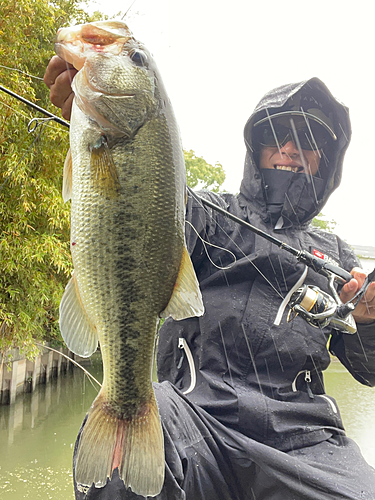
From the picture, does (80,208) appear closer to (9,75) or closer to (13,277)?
(9,75)

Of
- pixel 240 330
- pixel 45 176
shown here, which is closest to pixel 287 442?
pixel 240 330

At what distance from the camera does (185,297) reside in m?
1.34

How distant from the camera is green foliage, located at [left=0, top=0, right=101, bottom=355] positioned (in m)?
6.79

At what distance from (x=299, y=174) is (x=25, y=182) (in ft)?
16.5

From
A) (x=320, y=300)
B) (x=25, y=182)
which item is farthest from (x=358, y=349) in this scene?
(x=25, y=182)

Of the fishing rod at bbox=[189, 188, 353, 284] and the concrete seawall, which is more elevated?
the fishing rod at bbox=[189, 188, 353, 284]

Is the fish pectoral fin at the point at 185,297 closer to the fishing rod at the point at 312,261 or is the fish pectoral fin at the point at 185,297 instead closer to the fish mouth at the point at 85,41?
the fish mouth at the point at 85,41

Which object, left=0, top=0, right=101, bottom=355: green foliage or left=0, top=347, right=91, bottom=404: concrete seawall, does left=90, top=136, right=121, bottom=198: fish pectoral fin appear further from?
left=0, top=347, right=91, bottom=404: concrete seawall

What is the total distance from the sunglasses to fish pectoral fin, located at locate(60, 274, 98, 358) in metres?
1.87

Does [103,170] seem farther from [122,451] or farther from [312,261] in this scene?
[312,261]

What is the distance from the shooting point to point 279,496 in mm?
1868

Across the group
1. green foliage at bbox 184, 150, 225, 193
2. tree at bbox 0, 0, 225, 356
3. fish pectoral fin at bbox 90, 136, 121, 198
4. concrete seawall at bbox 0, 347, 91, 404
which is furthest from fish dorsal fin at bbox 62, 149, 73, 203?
green foliage at bbox 184, 150, 225, 193

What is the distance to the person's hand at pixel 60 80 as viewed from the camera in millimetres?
1591

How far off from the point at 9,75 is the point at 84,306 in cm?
658
